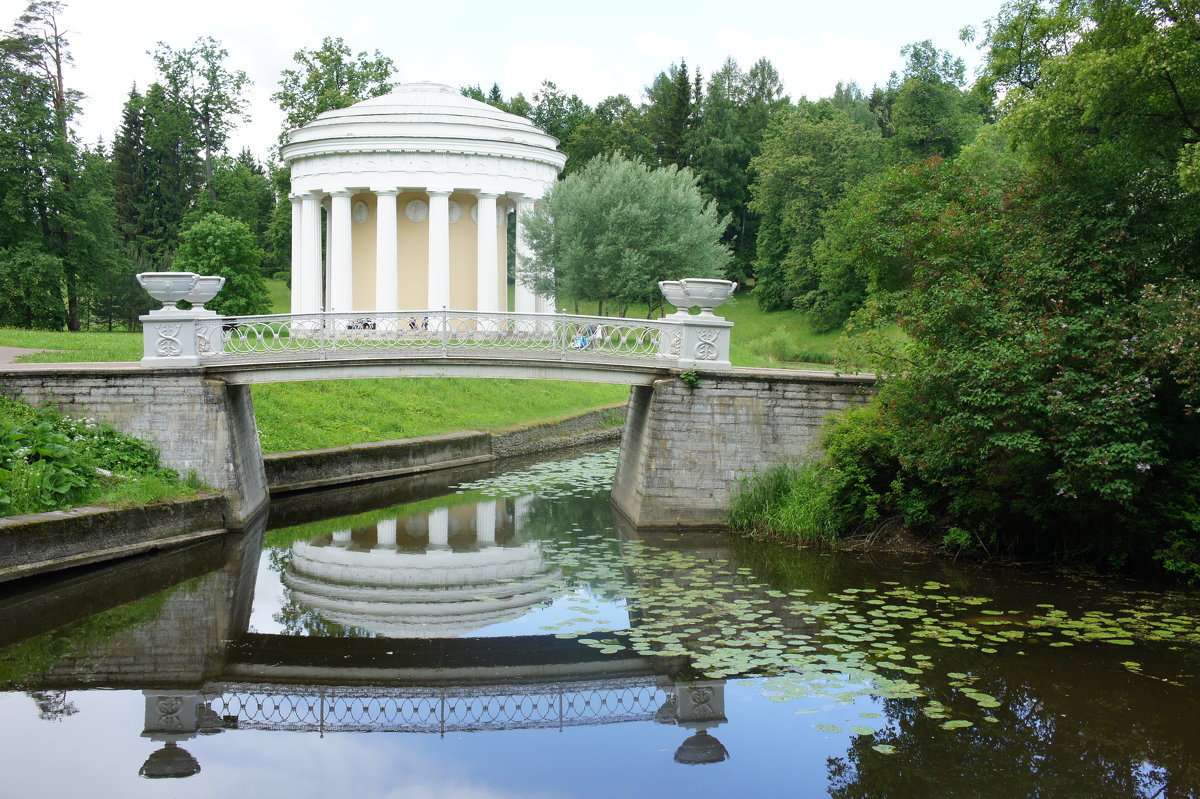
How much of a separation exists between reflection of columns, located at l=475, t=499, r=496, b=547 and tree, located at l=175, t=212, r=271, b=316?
78.1 feet

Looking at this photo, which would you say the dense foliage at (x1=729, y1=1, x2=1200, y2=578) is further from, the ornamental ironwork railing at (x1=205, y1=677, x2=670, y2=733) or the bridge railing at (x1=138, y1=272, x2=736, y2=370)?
the ornamental ironwork railing at (x1=205, y1=677, x2=670, y2=733)

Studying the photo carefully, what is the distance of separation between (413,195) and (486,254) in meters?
3.18

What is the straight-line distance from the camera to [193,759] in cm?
926

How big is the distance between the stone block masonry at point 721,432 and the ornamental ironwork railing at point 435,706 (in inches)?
296

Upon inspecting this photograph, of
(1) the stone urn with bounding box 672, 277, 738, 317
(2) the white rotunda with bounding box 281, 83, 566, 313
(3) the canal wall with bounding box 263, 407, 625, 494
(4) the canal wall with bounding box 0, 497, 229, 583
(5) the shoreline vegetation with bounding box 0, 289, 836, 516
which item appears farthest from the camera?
(2) the white rotunda with bounding box 281, 83, 566, 313

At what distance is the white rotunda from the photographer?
34.0 m

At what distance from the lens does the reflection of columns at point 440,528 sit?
730 inches

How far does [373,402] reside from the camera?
29.6 m

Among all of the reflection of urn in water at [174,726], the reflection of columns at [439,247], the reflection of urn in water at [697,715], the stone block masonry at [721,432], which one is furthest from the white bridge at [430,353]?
the reflection of columns at [439,247]

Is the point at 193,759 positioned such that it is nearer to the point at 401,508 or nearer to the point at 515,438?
the point at 401,508

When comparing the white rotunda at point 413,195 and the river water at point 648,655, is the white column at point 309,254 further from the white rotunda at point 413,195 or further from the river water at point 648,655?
the river water at point 648,655

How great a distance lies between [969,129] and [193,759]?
51.6 metres

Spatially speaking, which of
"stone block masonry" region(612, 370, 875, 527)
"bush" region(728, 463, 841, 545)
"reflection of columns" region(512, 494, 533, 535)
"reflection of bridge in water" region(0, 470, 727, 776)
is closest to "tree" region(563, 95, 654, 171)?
"reflection of columns" region(512, 494, 533, 535)

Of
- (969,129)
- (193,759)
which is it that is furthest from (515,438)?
(969,129)
